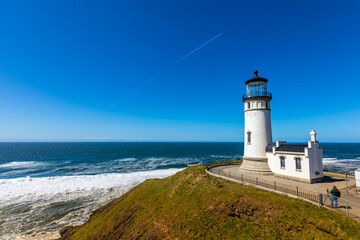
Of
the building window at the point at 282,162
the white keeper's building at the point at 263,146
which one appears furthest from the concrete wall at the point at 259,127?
the building window at the point at 282,162

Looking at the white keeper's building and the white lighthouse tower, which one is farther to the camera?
the white lighthouse tower

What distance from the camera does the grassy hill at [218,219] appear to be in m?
8.16

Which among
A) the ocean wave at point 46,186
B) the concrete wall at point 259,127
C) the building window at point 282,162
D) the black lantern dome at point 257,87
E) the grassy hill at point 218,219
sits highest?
the black lantern dome at point 257,87

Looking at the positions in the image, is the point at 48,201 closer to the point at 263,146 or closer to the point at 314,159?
the point at 263,146

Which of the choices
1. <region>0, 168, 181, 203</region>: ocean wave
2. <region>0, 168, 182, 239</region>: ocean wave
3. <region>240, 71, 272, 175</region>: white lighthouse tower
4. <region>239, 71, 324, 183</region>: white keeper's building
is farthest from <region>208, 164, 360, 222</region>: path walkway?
<region>0, 168, 181, 203</region>: ocean wave

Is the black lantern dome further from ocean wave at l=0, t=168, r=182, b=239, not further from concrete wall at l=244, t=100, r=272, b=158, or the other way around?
ocean wave at l=0, t=168, r=182, b=239

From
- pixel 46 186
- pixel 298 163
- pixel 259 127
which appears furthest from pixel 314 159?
pixel 46 186

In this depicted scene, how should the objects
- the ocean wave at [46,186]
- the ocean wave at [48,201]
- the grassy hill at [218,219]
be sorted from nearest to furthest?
the grassy hill at [218,219], the ocean wave at [48,201], the ocean wave at [46,186]

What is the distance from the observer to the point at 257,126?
1948 cm

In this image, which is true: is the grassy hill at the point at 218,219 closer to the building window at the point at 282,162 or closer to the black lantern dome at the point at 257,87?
the building window at the point at 282,162

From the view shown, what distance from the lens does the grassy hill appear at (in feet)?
26.8

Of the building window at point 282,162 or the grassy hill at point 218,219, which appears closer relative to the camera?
the grassy hill at point 218,219

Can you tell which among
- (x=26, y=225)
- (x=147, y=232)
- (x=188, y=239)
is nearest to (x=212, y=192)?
(x=188, y=239)

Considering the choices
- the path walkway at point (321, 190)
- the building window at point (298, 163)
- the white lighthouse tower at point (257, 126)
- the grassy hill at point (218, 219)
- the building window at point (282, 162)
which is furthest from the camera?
the white lighthouse tower at point (257, 126)
